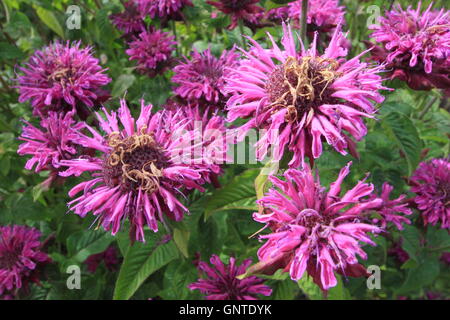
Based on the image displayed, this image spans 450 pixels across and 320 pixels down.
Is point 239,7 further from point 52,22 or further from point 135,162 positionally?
point 52,22

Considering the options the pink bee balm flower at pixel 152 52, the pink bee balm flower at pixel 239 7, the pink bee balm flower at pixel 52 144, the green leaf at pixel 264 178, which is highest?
the pink bee balm flower at pixel 239 7

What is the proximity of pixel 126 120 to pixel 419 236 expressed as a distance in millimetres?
1060

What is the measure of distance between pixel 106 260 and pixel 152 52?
947mm

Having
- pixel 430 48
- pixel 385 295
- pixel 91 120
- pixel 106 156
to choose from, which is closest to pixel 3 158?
pixel 91 120

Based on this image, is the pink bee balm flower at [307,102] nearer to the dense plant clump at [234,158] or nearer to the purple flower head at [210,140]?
the dense plant clump at [234,158]

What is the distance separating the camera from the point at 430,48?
1053mm

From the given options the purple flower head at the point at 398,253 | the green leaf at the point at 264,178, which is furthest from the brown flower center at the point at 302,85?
the purple flower head at the point at 398,253

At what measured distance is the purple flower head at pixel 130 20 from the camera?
5.51ft

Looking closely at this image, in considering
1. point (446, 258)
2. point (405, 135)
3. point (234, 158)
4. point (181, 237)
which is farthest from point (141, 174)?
point (446, 258)

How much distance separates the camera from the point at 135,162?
37.4 inches

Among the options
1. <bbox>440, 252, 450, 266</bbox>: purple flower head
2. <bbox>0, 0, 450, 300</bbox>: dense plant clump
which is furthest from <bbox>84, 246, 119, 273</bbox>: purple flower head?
<bbox>440, 252, 450, 266</bbox>: purple flower head
